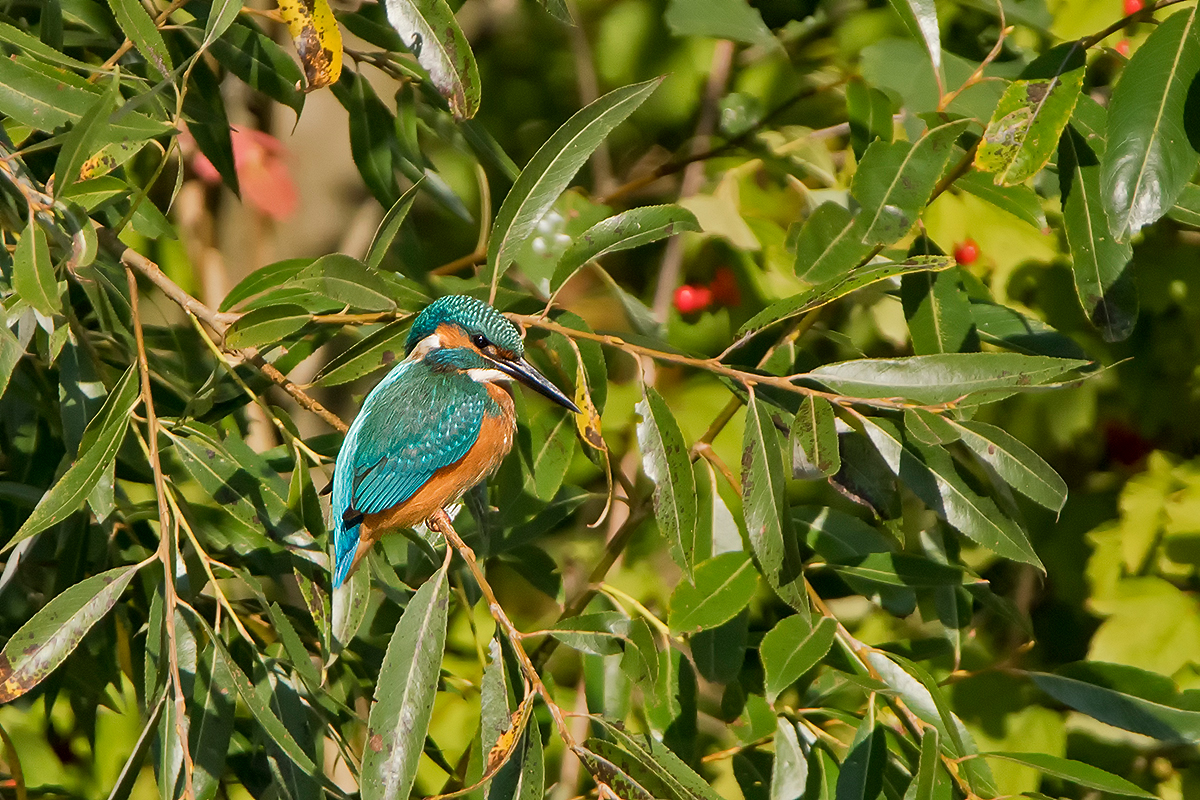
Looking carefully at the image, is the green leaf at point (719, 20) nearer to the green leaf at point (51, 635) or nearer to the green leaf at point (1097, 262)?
the green leaf at point (1097, 262)

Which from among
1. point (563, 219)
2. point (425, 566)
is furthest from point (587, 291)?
point (425, 566)

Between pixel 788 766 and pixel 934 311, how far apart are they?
28.9 inches

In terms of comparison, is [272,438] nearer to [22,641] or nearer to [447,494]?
[447,494]

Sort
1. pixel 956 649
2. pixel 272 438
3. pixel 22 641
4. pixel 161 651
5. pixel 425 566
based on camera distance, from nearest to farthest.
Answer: pixel 22 641 < pixel 161 651 < pixel 956 649 < pixel 425 566 < pixel 272 438

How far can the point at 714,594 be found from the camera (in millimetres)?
1806

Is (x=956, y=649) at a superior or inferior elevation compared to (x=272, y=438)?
superior

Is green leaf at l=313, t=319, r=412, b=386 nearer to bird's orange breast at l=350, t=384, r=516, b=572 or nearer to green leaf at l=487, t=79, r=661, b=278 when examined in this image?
green leaf at l=487, t=79, r=661, b=278

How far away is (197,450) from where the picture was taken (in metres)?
1.79

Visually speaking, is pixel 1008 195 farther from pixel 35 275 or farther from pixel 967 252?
pixel 35 275

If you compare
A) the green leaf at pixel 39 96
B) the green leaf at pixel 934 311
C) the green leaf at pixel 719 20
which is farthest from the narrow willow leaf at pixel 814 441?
the green leaf at pixel 719 20

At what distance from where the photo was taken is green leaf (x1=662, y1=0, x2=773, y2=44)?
2.54m

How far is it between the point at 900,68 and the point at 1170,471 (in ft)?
4.07

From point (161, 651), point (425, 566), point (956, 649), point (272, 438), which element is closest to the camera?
point (161, 651)

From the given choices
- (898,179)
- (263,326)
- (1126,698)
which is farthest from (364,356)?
(1126,698)
